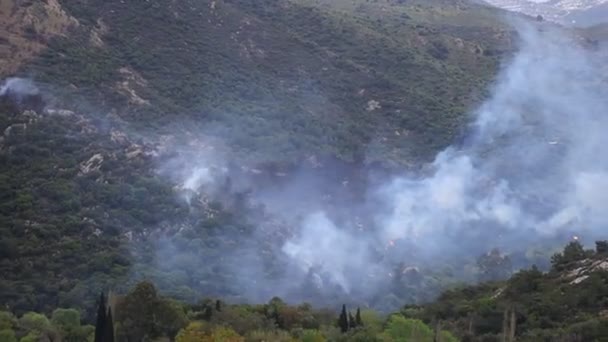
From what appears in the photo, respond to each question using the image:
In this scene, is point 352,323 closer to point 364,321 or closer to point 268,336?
point 364,321

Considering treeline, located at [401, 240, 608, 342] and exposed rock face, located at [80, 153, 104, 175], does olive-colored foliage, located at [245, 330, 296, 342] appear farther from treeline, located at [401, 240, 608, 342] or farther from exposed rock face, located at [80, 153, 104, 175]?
exposed rock face, located at [80, 153, 104, 175]

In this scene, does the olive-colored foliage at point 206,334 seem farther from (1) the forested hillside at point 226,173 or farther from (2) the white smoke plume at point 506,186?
(2) the white smoke plume at point 506,186

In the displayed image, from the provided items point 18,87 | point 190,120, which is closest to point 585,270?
point 190,120

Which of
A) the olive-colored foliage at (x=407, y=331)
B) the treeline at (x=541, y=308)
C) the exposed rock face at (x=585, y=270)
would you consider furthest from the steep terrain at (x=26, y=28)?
the exposed rock face at (x=585, y=270)

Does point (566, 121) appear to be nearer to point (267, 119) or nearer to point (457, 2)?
point (267, 119)

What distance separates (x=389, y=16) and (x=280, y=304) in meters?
68.3

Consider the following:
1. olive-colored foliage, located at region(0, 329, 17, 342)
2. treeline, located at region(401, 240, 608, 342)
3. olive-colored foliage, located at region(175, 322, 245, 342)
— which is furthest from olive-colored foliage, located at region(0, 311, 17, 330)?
treeline, located at region(401, 240, 608, 342)

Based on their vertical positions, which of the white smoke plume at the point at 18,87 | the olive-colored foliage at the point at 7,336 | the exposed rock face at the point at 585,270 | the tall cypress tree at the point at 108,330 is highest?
the white smoke plume at the point at 18,87

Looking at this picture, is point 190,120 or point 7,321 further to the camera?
point 190,120

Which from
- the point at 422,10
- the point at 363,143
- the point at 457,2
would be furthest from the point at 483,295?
the point at 457,2

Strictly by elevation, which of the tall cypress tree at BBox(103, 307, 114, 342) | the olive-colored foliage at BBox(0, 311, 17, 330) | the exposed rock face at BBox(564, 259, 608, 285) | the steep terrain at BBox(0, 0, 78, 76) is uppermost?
the steep terrain at BBox(0, 0, 78, 76)

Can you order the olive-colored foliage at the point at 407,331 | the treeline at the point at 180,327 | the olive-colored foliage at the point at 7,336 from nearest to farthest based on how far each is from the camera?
the olive-colored foliage at the point at 7,336 < the treeline at the point at 180,327 < the olive-colored foliage at the point at 407,331

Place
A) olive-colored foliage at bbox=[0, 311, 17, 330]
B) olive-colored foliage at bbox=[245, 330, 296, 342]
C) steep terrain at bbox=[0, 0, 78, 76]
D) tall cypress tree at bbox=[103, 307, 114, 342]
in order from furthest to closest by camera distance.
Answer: steep terrain at bbox=[0, 0, 78, 76]
olive-colored foliage at bbox=[245, 330, 296, 342]
olive-colored foliage at bbox=[0, 311, 17, 330]
tall cypress tree at bbox=[103, 307, 114, 342]

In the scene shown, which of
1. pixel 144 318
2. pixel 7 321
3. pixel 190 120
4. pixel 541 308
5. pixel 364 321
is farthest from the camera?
pixel 190 120
